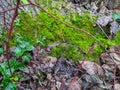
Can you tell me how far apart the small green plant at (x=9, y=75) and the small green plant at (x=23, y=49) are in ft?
0.27

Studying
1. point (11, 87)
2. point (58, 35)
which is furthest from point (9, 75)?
point (58, 35)

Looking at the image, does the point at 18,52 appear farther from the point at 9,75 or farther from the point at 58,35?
the point at 58,35

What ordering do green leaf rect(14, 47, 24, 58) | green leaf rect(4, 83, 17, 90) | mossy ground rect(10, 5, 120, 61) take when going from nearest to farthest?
green leaf rect(4, 83, 17, 90) → green leaf rect(14, 47, 24, 58) → mossy ground rect(10, 5, 120, 61)

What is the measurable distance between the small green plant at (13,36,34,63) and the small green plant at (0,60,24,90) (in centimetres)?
8

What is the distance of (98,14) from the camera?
3.52 metres

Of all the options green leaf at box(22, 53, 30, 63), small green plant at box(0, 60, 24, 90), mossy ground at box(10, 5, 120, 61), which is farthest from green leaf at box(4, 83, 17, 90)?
mossy ground at box(10, 5, 120, 61)

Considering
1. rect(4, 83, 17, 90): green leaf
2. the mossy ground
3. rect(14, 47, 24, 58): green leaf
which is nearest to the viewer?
rect(4, 83, 17, 90): green leaf

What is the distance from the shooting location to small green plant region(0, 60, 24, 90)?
2.64 meters

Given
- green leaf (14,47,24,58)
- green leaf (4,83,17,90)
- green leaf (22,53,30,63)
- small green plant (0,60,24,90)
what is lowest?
green leaf (4,83,17,90)

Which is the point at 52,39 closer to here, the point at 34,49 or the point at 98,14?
the point at 34,49

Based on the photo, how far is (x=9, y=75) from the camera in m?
2.73

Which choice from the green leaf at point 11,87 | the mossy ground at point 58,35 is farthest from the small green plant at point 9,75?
the mossy ground at point 58,35

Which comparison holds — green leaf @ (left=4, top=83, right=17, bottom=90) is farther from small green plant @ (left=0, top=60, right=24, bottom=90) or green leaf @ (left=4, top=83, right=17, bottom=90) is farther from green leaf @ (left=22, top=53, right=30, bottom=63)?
green leaf @ (left=22, top=53, right=30, bottom=63)

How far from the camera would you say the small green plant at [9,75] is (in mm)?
2639
